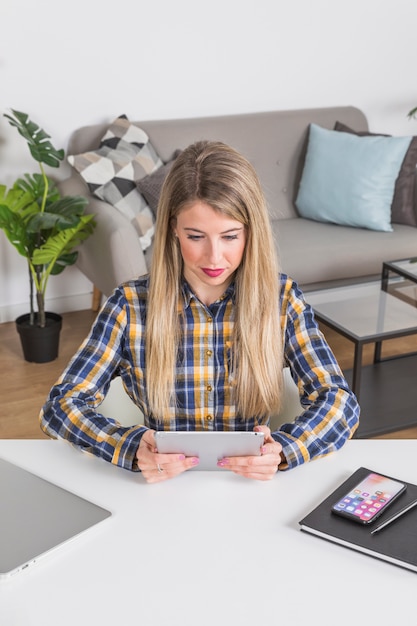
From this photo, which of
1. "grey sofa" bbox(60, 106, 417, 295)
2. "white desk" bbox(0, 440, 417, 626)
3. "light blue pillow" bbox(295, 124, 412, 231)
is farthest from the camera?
"light blue pillow" bbox(295, 124, 412, 231)

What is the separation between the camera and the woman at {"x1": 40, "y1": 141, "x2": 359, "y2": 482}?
160 centimetres

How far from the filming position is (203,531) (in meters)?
1.34

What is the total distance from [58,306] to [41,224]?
3.19 feet

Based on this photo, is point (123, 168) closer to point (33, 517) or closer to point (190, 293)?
point (190, 293)

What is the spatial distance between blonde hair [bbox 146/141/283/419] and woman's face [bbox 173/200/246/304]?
0.05 feet

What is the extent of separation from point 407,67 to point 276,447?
366cm

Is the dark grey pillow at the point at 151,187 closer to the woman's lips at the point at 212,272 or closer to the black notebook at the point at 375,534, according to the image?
Result: the woman's lips at the point at 212,272

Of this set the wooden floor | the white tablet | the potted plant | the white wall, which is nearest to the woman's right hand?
the white tablet

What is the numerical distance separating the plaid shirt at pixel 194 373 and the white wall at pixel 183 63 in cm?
228

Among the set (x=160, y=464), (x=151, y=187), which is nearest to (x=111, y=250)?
(x=151, y=187)

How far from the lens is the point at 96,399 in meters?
1.70

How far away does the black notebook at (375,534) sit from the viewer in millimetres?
1274

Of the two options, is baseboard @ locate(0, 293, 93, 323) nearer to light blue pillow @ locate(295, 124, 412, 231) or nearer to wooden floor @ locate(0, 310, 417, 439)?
wooden floor @ locate(0, 310, 417, 439)

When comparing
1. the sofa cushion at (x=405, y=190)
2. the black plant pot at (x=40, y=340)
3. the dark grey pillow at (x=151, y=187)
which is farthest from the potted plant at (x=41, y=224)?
the sofa cushion at (x=405, y=190)
